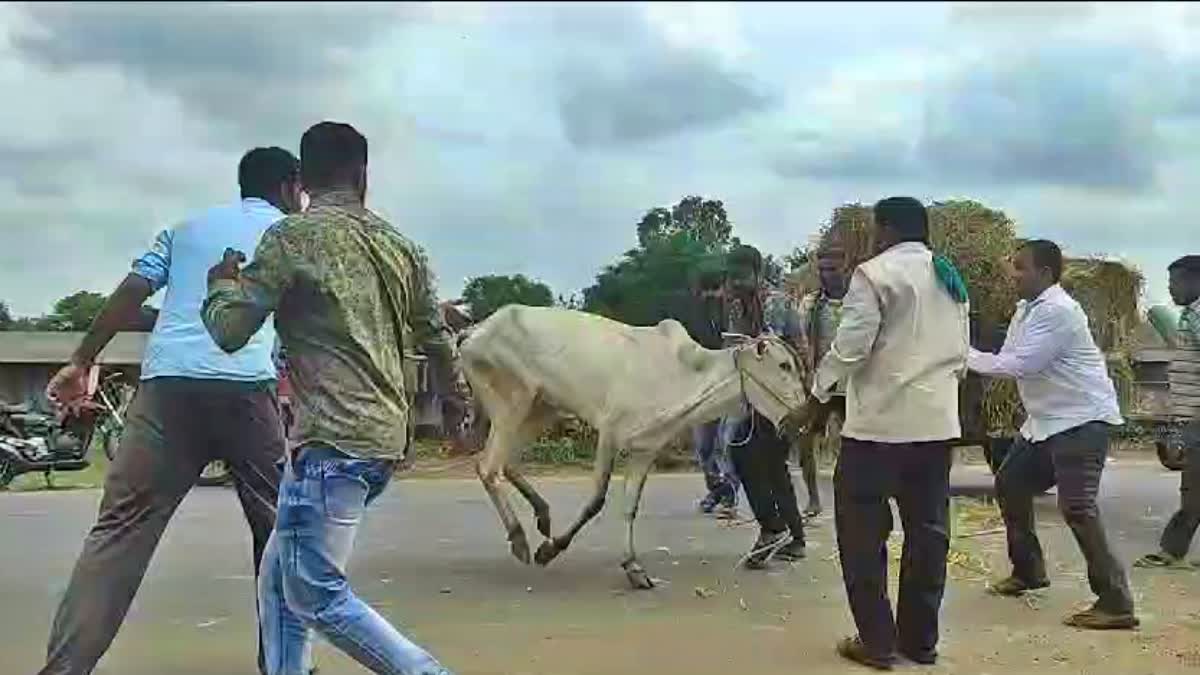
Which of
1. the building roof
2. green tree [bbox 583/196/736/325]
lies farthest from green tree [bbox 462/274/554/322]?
Answer: the building roof

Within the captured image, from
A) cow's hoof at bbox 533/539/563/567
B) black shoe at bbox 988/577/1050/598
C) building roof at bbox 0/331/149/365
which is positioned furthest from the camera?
building roof at bbox 0/331/149/365

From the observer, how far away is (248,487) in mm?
5555

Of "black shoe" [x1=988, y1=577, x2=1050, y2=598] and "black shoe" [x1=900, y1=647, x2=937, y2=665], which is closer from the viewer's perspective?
"black shoe" [x1=900, y1=647, x2=937, y2=665]

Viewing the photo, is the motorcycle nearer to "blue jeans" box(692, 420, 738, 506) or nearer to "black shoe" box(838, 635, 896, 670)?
"blue jeans" box(692, 420, 738, 506)

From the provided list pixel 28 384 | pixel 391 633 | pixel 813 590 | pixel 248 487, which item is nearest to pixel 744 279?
pixel 813 590

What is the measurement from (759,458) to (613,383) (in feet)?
3.79

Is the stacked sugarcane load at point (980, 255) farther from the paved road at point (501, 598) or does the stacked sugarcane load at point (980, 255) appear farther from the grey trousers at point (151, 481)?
the grey trousers at point (151, 481)

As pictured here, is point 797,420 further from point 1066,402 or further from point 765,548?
point 1066,402

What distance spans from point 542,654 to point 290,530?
2.21 m

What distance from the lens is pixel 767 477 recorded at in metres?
9.05

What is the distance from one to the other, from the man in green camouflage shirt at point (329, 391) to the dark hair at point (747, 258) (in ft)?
16.1

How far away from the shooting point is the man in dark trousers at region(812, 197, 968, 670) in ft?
20.4

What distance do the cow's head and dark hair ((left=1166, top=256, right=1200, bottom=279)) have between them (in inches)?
106

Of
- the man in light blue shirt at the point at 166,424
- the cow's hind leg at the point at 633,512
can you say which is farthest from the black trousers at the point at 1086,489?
the man in light blue shirt at the point at 166,424
